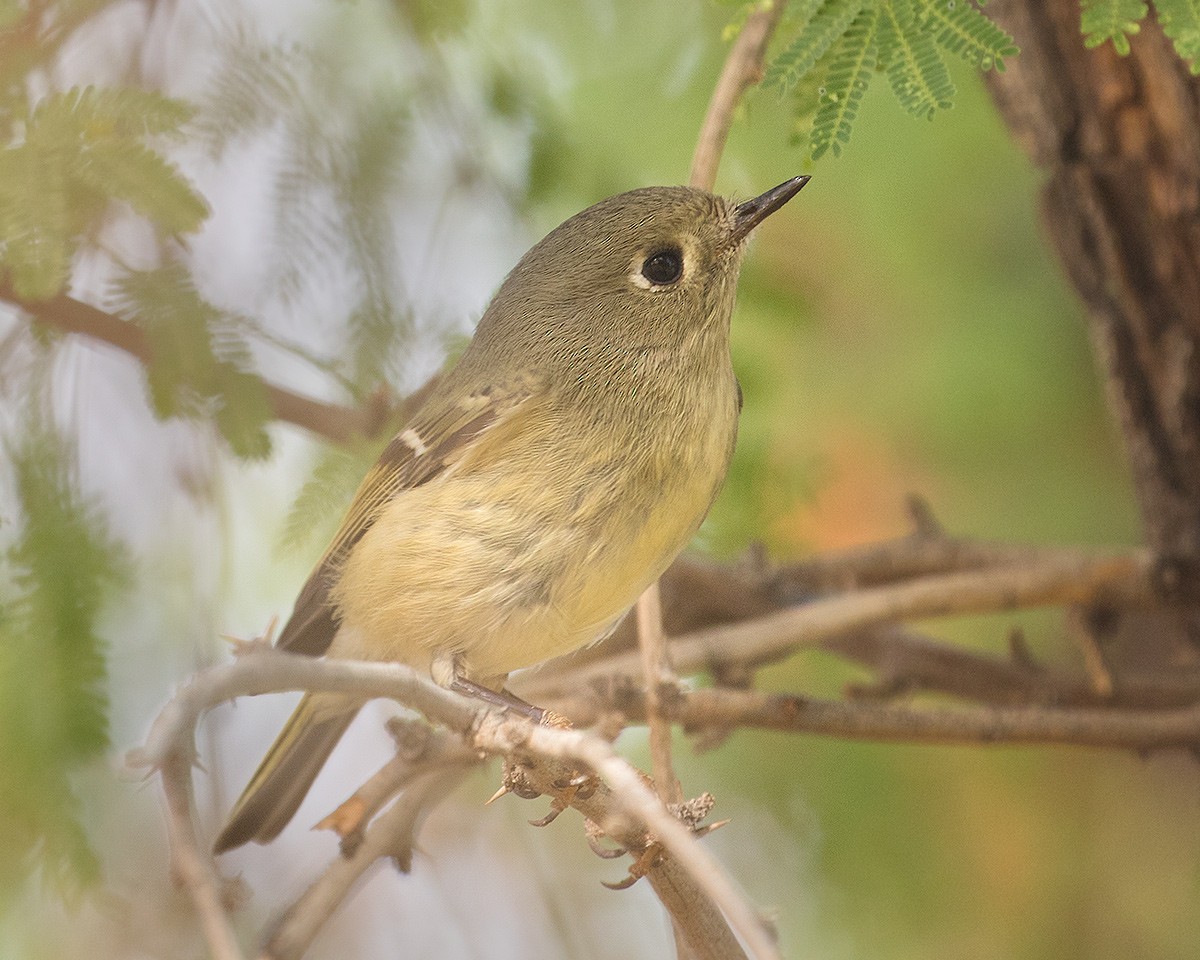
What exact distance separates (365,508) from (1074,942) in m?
2.10

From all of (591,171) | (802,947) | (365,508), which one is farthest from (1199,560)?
(365,508)

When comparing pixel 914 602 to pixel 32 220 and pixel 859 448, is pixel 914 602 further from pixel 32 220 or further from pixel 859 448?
pixel 32 220

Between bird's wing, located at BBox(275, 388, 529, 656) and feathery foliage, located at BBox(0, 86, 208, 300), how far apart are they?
0.51 meters

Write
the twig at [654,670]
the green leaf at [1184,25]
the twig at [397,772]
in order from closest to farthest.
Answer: the green leaf at [1184,25]
the twig at [397,772]
the twig at [654,670]

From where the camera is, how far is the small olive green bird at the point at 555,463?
197cm

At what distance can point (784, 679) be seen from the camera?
140 inches

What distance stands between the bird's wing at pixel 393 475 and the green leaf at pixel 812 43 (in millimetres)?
669

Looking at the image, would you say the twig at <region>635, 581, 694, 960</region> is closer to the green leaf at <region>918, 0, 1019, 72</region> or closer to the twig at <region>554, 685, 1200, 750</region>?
the twig at <region>554, 685, 1200, 750</region>

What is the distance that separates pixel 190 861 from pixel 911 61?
1.25 m

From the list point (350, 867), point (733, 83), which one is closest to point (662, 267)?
point (733, 83)

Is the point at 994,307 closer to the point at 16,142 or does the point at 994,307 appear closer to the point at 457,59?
the point at 457,59

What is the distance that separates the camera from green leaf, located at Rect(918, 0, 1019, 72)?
5.39 feet

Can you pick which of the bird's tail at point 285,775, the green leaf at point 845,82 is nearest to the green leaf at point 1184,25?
the green leaf at point 845,82

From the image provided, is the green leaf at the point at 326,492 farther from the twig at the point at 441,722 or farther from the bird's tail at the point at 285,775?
the twig at the point at 441,722
